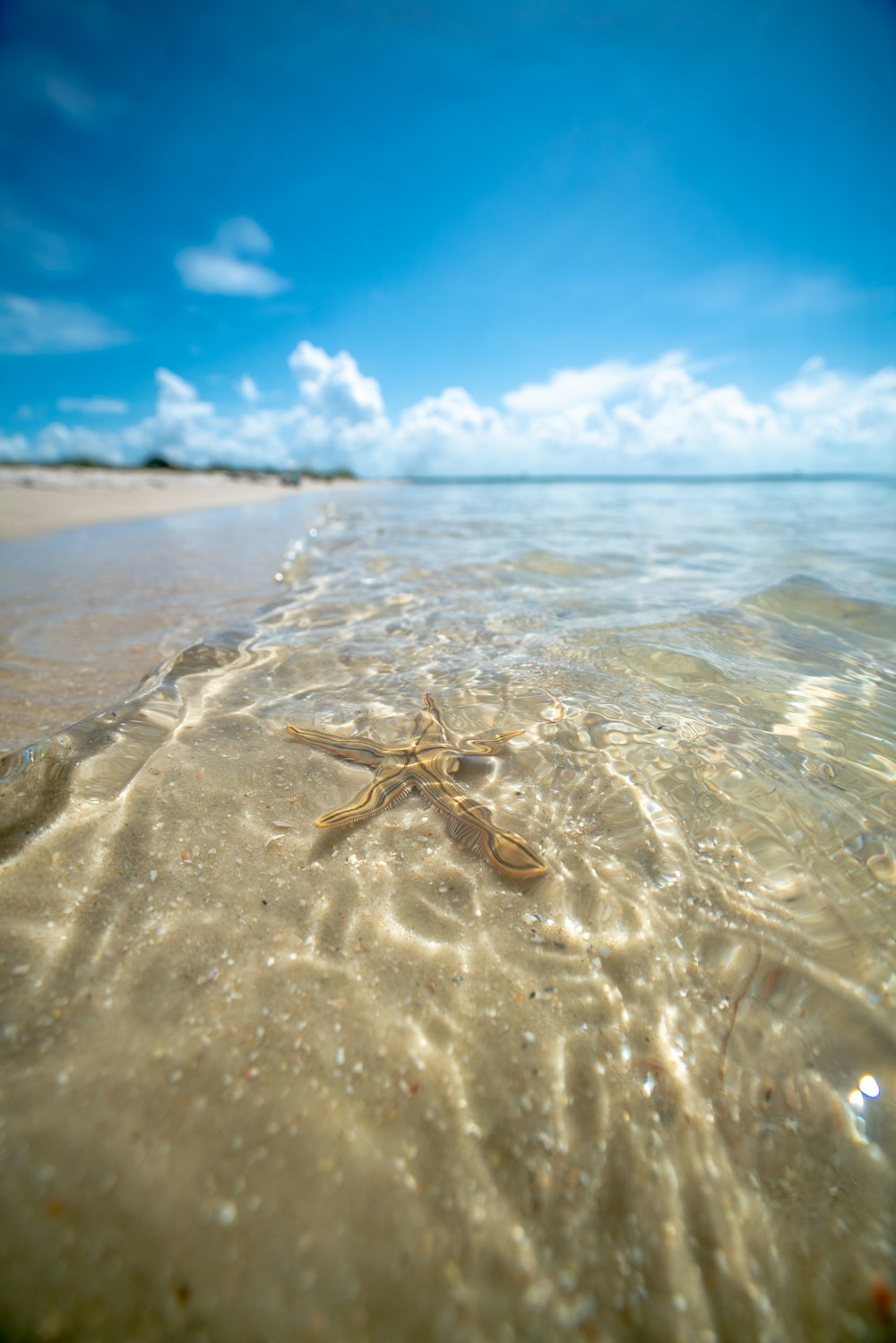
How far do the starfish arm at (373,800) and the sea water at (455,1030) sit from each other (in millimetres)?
85

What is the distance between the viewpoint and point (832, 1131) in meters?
1.33

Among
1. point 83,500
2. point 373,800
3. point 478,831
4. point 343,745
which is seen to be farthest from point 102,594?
point 83,500

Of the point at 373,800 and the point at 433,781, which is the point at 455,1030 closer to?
the point at 373,800

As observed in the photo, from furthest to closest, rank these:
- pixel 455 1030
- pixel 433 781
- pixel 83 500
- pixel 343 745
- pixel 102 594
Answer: pixel 83 500 → pixel 102 594 → pixel 343 745 → pixel 433 781 → pixel 455 1030

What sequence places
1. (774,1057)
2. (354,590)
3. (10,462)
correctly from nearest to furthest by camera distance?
1. (774,1057)
2. (354,590)
3. (10,462)

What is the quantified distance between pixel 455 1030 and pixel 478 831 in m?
0.73

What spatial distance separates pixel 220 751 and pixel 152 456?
154 ft

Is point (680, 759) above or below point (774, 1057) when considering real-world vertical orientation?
above

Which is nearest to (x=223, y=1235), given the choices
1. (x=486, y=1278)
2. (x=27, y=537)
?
(x=486, y=1278)

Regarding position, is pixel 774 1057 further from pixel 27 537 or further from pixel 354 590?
pixel 27 537

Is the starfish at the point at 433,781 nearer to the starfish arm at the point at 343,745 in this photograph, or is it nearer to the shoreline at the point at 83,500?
the starfish arm at the point at 343,745

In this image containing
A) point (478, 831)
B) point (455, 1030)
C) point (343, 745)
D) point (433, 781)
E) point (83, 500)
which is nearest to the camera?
point (455, 1030)

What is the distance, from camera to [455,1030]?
4.84 feet

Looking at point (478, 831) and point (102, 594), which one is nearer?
point (478, 831)
